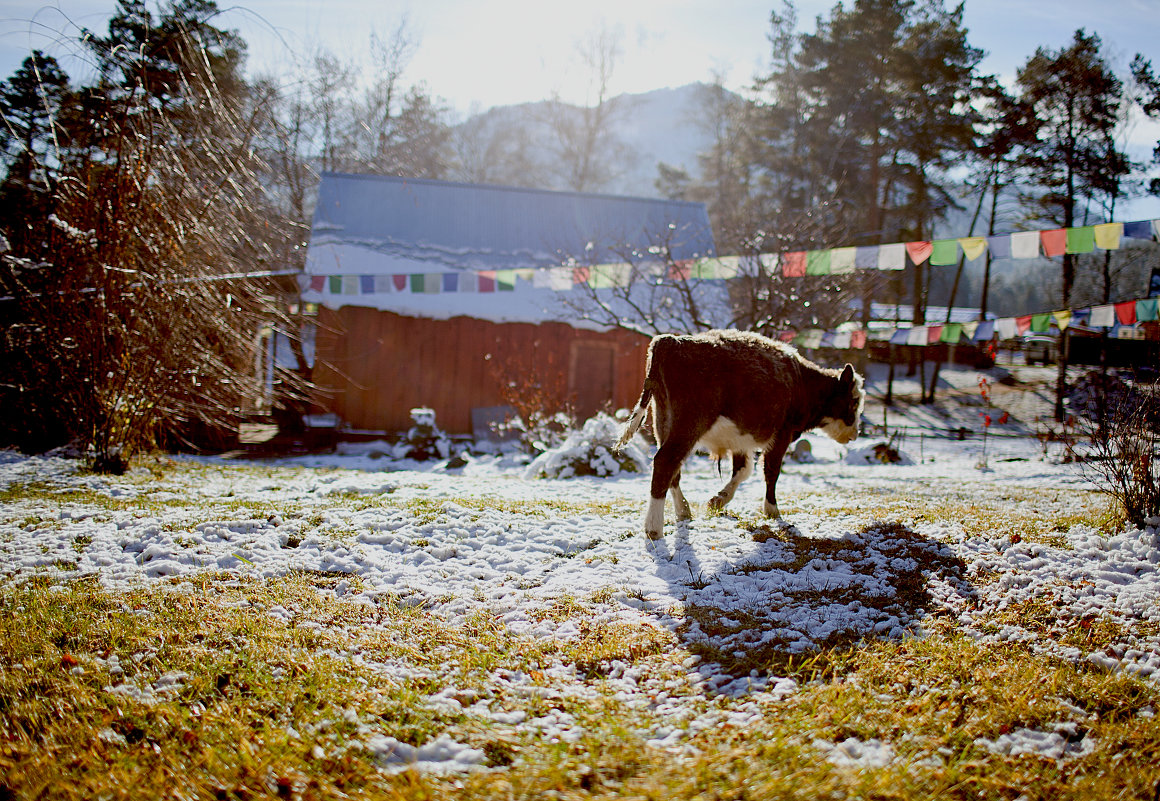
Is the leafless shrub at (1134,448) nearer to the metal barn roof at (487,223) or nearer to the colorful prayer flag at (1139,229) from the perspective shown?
the colorful prayer flag at (1139,229)

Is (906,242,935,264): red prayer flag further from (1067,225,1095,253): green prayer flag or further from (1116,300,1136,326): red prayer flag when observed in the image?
(1116,300,1136,326): red prayer flag

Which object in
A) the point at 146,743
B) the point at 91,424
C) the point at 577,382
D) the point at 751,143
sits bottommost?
the point at 146,743

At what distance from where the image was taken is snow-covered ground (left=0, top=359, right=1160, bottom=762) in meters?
3.46

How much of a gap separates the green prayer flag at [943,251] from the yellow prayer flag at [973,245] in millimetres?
115

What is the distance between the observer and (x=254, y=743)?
7.70ft

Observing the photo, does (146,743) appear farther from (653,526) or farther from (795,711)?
(653,526)

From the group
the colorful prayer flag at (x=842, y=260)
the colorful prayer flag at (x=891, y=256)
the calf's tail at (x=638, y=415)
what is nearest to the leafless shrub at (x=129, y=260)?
the calf's tail at (x=638, y=415)

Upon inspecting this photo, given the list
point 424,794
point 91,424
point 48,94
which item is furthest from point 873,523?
point 48,94

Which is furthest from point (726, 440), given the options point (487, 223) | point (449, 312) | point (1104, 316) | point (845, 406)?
point (487, 223)

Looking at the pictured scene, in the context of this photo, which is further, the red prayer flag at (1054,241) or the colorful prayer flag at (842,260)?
the colorful prayer flag at (842,260)

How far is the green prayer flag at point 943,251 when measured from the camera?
10859 millimetres

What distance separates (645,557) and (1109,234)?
904cm

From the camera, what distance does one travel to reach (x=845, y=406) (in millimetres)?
6543

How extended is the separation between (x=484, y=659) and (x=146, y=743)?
123cm
